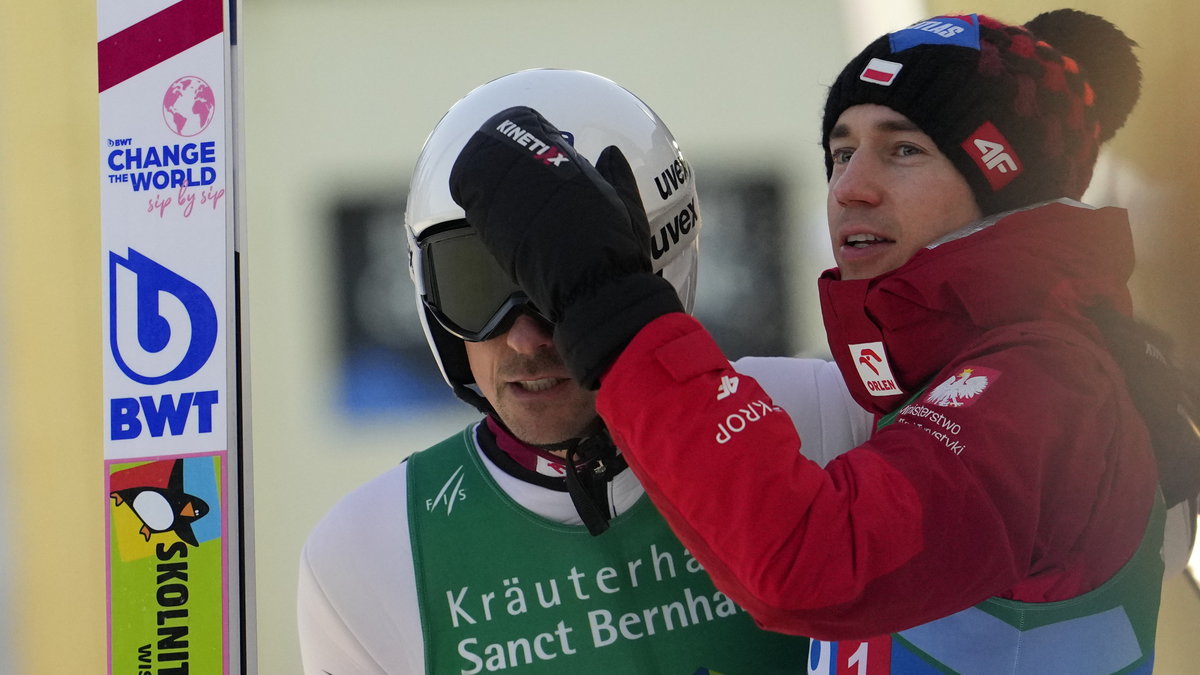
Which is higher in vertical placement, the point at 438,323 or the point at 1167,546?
the point at 438,323

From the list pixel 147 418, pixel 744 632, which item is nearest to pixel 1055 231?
pixel 744 632

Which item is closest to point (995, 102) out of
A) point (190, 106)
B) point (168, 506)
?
point (190, 106)

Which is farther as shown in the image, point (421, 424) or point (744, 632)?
point (421, 424)

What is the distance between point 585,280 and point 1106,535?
516 millimetres

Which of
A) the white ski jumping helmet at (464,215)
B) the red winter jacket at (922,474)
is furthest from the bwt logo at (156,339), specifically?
the red winter jacket at (922,474)

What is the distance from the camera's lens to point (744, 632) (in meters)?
1.43

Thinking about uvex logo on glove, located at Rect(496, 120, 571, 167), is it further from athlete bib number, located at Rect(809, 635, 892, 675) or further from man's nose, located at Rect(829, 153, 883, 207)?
athlete bib number, located at Rect(809, 635, 892, 675)

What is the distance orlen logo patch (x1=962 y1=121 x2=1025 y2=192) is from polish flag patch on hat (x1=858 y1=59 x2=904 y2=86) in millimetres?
113

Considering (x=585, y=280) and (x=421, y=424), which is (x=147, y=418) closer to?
(x=585, y=280)

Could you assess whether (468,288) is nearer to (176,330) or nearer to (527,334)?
(527,334)

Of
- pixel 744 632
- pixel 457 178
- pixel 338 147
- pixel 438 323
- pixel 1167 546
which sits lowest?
pixel 744 632

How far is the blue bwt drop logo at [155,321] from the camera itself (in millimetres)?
1551

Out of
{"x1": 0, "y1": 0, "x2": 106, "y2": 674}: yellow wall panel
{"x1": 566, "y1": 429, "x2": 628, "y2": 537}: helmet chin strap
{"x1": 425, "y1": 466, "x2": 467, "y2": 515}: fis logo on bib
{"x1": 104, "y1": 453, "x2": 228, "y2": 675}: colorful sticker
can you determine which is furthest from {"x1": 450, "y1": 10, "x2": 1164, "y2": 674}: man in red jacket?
{"x1": 0, "y1": 0, "x2": 106, "y2": 674}: yellow wall panel

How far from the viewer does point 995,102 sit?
3.90 feet
